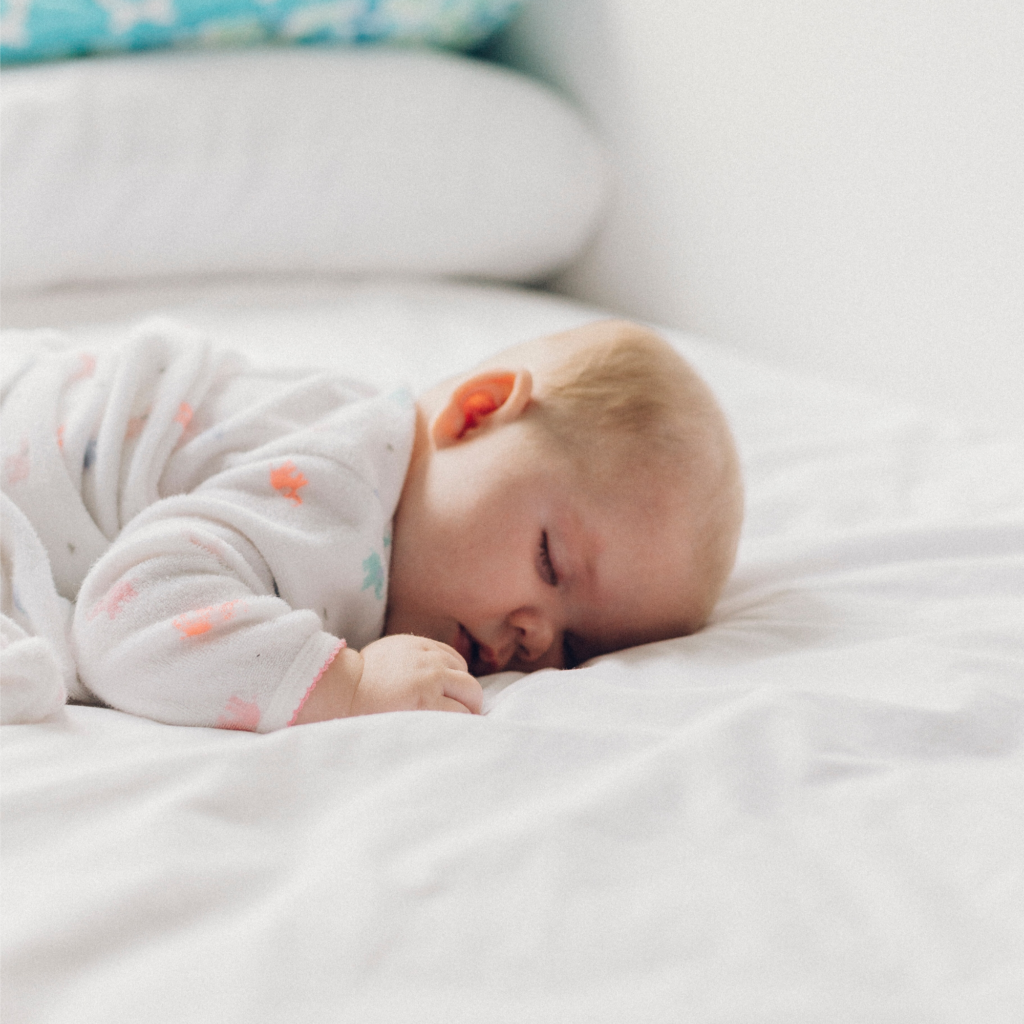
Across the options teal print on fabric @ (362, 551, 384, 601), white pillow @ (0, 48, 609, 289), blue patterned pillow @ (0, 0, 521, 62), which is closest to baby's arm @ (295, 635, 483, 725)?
teal print on fabric @ (362, 551, 384, 601)

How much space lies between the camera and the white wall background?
52.6 inches

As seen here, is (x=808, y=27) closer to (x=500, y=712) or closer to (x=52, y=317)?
(x=52, y=317)

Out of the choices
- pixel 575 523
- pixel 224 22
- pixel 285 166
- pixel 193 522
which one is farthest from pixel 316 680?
pixel 224 22

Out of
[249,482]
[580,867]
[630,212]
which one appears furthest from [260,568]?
[630,212]

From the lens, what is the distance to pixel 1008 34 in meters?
1.25

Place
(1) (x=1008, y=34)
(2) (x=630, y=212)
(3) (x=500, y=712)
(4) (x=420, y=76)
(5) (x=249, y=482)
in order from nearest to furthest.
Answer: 1. (3) (x=500, y=712)
2. (5) (x=249, y=482)
3. (1) (x=1008, y=34)
4. (4) (x=420, y=76)
5. (2) (x=630, y=212)

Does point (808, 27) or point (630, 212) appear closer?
point (808, 27)

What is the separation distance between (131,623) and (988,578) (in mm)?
676

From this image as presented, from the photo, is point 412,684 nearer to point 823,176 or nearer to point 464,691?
point 464,691

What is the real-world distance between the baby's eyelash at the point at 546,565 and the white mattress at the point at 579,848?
0.27ft

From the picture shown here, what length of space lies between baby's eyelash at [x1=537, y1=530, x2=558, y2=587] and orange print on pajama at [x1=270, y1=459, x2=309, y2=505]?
19 centimetres

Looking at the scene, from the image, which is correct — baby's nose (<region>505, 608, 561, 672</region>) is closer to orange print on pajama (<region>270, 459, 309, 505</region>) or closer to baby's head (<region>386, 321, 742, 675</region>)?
baby's head (<region>386, 321, 742, 675</region>)

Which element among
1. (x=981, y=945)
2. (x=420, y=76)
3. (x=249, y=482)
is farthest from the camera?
(x=420, y=76)

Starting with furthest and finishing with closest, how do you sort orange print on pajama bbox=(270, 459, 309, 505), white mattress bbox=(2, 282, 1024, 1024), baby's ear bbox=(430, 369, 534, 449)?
baby's ear bbox=(430, 369, 534, 449), orange print on pajama bbox=(270, 459, 309, 505), white mattress bbox=(2, 282, 1024, 1024)
